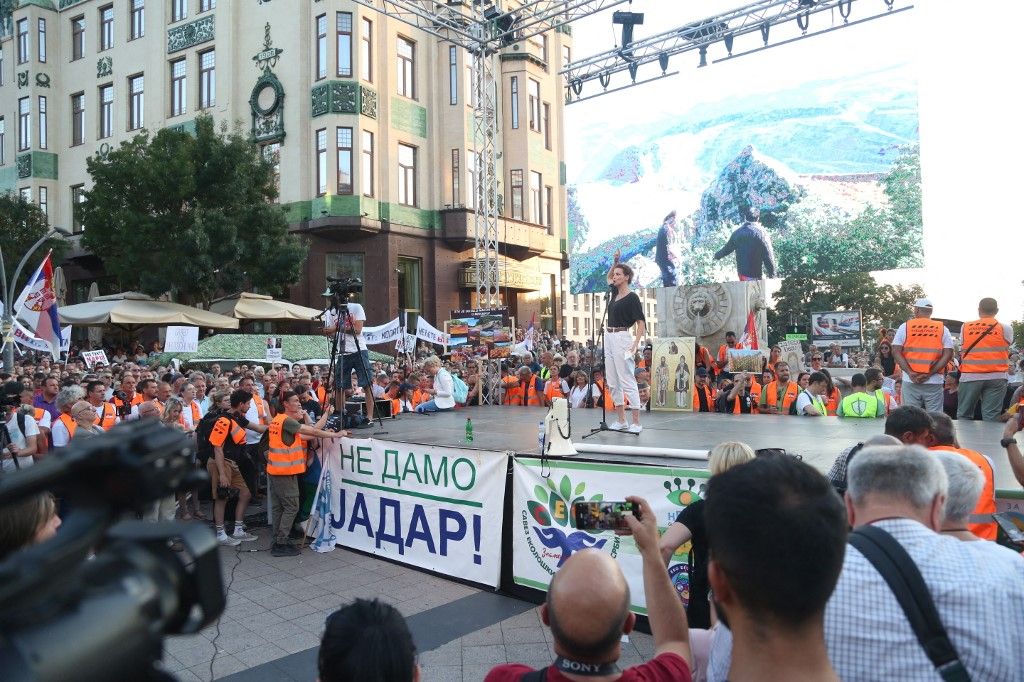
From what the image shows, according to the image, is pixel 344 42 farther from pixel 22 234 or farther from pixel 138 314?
pixel 22 234

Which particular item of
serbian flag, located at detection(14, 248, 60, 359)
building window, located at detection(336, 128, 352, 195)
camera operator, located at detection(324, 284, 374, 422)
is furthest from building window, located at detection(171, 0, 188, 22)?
camera operator, located at detection(324, 284, 374, 422)

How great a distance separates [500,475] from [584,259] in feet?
94.7

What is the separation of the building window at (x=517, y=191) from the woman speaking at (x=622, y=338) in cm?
2529

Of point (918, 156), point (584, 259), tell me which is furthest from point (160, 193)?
point (918, 156)

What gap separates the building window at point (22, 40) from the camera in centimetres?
3494

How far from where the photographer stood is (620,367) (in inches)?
318

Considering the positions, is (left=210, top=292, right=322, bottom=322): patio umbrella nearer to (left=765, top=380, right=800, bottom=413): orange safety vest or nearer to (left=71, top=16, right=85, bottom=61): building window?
(left=71, top=16, right=85, bottom=61): building window

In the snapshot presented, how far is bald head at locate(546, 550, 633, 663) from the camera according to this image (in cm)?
198

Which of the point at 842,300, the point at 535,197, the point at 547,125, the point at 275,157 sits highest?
the point at 547,125

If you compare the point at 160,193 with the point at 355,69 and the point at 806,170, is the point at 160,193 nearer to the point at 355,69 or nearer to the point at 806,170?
the point at 355,69

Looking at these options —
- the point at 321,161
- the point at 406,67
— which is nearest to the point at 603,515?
the point at 321,161

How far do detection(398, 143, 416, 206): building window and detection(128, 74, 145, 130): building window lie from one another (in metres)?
12.4

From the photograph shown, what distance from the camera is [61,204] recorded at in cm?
3459

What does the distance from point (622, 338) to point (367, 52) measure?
23.2 metres
